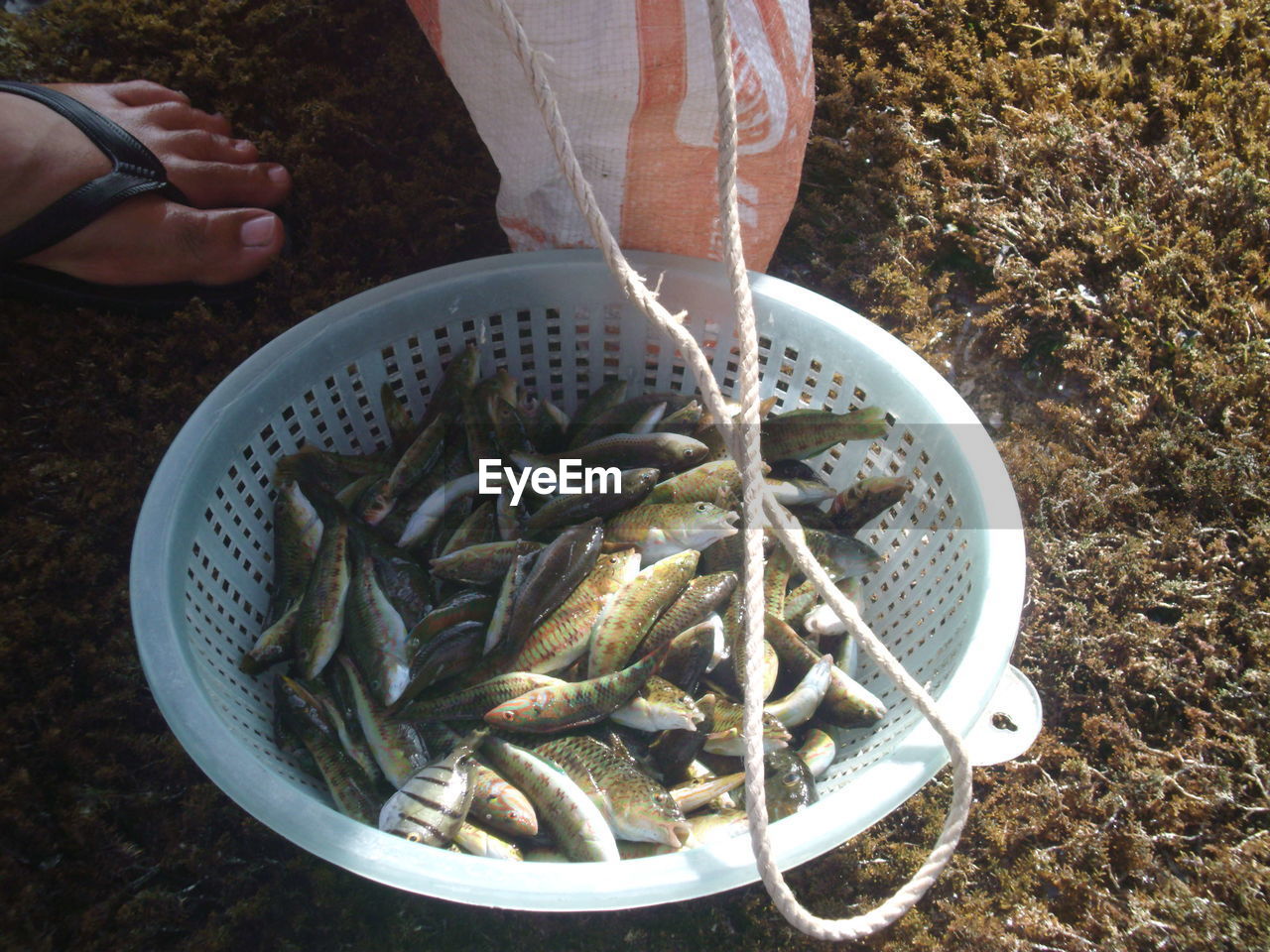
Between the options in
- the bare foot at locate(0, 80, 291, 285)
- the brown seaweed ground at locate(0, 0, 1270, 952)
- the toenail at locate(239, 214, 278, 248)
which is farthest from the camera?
the toenail at locate(239, 214, 278, 248)

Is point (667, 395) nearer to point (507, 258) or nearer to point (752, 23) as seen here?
point (507, 258)

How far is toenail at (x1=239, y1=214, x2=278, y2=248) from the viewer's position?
Result: 2.12 m

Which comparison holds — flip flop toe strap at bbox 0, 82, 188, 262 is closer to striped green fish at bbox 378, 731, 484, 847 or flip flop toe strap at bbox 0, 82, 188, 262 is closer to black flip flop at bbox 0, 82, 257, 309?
black flip flop at bbox 0, 82, 257, 309

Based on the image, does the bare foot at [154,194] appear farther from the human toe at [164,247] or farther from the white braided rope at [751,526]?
the white braided rope at [751,526]

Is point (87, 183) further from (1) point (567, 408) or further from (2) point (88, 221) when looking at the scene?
(1) point (567, 408)

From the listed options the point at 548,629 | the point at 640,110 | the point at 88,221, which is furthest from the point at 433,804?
the point at 88,221

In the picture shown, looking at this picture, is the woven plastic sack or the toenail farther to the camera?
the toenail

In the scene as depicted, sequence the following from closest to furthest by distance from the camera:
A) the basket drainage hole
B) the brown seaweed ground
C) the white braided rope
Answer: the white braided rope
the brown seaweed ground
the basket drainage hole

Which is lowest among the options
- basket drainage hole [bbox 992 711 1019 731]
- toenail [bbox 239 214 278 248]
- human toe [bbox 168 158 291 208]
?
basket drainage hole [bbox 992 711 1019 731]

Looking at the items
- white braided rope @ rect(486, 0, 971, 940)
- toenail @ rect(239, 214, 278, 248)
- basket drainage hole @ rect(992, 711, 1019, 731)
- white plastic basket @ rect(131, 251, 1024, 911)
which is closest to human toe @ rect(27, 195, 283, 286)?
toenail @ rect(239, 214, 278, 248)

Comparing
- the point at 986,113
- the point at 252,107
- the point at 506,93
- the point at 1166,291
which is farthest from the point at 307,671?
the point at 986,113

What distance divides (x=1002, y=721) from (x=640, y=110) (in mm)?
1355

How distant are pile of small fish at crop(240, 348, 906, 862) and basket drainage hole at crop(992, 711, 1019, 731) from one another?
1.21 ft

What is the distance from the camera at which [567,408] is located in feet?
6.46
